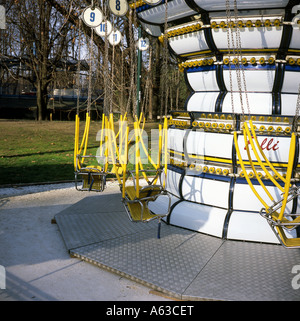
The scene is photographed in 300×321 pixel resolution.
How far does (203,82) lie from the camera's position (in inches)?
219

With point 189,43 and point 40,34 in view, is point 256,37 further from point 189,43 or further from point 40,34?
point 40,34

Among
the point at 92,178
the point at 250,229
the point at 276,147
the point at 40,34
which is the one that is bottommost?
the point at 250,229

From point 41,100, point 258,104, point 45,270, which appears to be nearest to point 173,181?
point 258,104

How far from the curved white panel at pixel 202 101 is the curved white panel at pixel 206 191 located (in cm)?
103

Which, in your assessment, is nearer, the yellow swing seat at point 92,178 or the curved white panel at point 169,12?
the curved white panel at point 169,12

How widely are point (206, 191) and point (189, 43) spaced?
2.13 m

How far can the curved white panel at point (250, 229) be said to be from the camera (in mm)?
4914

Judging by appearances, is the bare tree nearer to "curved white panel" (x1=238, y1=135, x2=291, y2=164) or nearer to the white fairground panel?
the white fairground panel

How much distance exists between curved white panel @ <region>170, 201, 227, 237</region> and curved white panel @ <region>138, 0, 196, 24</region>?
2.68 m

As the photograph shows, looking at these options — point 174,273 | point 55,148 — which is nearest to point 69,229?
point 174,273

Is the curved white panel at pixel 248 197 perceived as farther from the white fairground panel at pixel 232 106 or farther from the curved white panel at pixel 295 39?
the curved white panel at pixel 295 39

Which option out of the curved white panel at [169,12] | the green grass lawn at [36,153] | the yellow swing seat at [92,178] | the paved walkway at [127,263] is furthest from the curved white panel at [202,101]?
the green grass lawn at [36,153]

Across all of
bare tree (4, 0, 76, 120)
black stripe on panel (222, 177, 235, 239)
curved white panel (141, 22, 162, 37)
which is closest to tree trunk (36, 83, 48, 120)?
bare tree (4, 0, 76, 120)

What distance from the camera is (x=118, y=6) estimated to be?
19.3 feet
